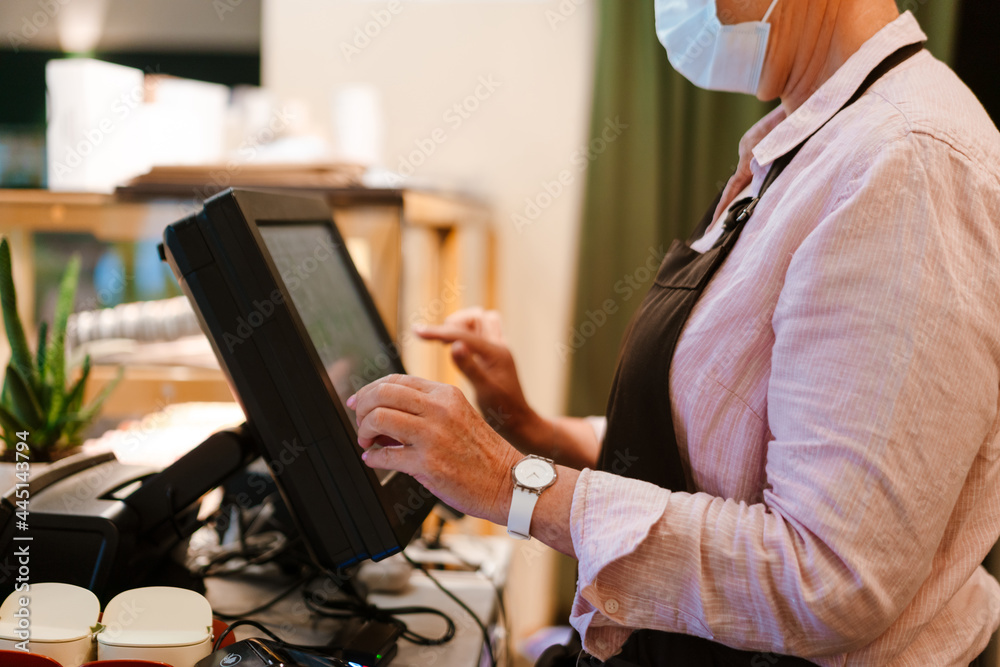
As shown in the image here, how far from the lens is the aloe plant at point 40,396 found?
923mm

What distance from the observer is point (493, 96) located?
7.32 ft

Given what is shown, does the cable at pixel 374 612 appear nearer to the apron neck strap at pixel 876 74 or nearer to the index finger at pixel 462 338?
the index finger at pixel 462 338

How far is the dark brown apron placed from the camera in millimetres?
659

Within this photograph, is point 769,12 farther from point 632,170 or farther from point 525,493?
point 632,170

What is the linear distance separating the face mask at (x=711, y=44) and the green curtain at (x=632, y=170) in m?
1.09

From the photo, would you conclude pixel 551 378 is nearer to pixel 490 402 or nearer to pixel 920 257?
pixel 490 402

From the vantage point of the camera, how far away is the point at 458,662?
→ 0.81 meters

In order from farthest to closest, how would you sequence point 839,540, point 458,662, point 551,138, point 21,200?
1. point 551,138
2. point 21,200
3. point 458,662
4. point 839,540

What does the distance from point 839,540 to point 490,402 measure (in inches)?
23.5

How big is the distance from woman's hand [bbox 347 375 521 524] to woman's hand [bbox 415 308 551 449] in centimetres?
41

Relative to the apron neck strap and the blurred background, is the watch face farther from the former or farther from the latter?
the blurred background

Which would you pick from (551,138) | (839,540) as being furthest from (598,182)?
(839,540)

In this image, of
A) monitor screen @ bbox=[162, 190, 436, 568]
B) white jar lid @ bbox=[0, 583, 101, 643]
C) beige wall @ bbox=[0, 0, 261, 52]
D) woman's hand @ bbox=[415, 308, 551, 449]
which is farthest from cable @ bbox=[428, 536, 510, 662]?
beige wall @ bbox=[0, 0, 261, 52]

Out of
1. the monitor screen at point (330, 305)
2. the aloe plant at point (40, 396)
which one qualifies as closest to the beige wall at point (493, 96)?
the monitor screen at point (330, 305)
